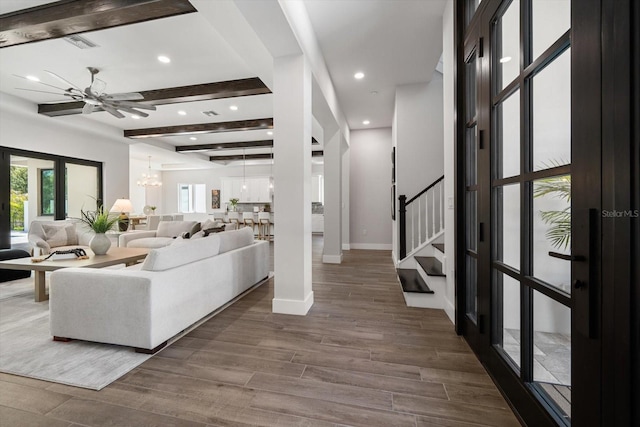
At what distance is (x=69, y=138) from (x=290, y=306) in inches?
274

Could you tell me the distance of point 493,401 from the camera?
5.02ft

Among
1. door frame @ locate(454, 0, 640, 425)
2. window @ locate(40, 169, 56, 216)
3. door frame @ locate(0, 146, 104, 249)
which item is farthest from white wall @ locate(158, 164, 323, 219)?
door frame @ locate(454, 0, 640, 425)

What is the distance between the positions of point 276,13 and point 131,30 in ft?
6.94

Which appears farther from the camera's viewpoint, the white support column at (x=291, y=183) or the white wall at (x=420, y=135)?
the white wall at (x=420, y=135)

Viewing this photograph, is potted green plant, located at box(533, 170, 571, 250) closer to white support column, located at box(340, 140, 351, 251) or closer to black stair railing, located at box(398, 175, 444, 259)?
black stair railing, located at box(398, 175, 444, 259)

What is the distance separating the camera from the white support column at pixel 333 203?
5434 mm

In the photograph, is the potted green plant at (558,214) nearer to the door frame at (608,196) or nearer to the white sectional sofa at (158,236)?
the door frame at (608,196)

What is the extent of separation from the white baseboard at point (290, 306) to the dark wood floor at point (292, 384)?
0.18 meters

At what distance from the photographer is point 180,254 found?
239 cm

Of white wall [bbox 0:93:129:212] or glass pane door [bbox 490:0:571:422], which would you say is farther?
white wall [bbox 0:93:129:212]

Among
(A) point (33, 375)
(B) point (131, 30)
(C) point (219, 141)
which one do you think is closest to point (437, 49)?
(B) point (131, 30)

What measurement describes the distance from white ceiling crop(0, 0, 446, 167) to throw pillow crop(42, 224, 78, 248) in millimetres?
2380

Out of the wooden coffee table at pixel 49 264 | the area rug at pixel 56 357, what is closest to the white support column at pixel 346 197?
the wooden coffee table at pixel 49 264

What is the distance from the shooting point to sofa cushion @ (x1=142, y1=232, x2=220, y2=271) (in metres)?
2.18
